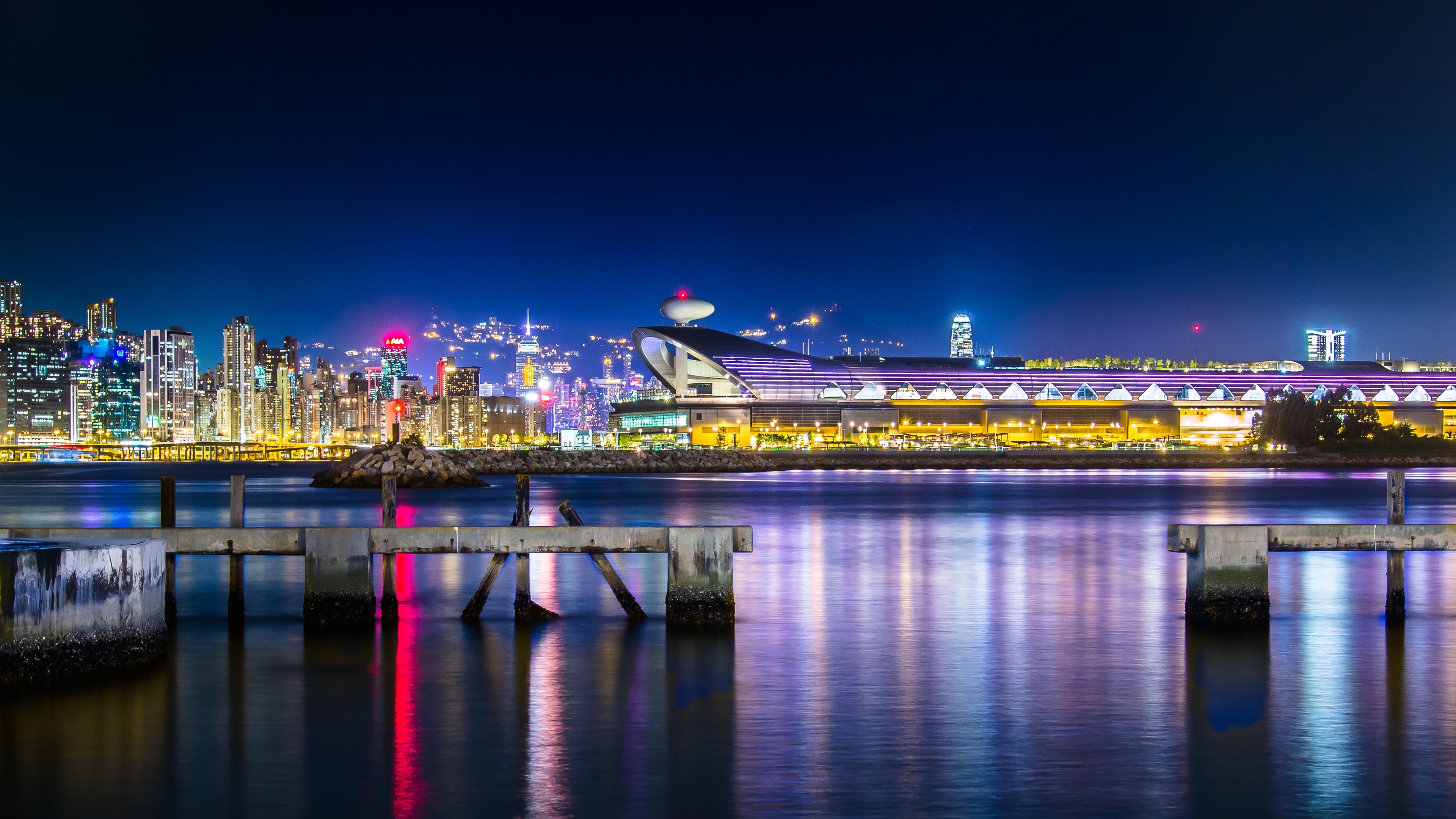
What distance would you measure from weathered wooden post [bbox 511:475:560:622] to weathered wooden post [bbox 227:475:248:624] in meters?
4.06

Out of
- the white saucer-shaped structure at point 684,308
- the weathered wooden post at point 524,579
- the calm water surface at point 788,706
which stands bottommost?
the calm water surface at point 788,706

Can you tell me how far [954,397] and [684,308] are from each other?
41561mm

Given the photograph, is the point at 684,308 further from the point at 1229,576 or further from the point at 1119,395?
the point at 1229,576

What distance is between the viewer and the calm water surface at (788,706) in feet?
33.8

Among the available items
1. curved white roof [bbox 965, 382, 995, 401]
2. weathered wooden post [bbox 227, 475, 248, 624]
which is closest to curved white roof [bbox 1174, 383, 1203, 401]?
curved white roof [bbox 965, 382, 995, 401]

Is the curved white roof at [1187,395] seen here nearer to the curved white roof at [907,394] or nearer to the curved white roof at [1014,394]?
the curved white roof at [1014,394]

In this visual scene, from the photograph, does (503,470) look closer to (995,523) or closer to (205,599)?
(995,523)

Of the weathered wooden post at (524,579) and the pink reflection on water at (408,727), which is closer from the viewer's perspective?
the pink reflection on water at (408,727)

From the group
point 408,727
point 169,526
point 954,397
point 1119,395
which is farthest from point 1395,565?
point 1119,395

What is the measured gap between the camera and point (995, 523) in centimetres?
4422

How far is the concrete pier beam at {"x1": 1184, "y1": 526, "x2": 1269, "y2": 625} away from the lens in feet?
54.2

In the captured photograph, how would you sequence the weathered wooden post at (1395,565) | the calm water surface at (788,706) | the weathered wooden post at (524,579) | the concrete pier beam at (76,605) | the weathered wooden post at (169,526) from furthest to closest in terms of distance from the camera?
the weathered wooden post at (169,526), the weathered wooden post at (524,579), the weathered wooden post at (1395,565), the concrete pier beam at (76,605), the calm water surface at (788,706)

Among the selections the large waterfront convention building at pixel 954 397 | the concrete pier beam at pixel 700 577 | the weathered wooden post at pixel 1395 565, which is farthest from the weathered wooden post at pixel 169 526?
the large waterfront convention building at pixel 954 397

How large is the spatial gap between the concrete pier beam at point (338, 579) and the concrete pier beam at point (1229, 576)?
11.2 meters
